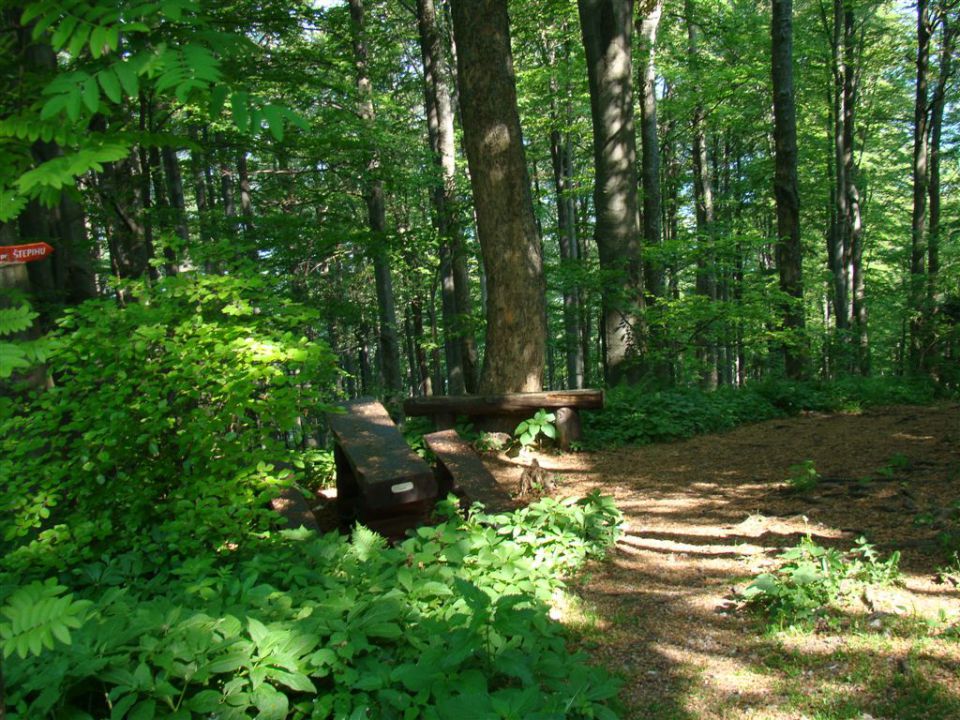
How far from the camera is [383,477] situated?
5152 mm

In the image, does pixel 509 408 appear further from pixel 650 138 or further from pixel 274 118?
pixel 650 138

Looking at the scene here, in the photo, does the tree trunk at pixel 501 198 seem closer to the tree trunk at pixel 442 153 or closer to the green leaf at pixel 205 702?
the tree trunk at pixel 442 153

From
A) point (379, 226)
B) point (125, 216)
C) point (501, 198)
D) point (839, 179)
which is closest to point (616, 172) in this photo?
point (501, 198)

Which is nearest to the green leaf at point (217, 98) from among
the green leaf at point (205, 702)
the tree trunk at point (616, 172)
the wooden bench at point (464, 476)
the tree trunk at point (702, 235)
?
the green leaf at point (205, 702)

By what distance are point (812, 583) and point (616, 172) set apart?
334 inches

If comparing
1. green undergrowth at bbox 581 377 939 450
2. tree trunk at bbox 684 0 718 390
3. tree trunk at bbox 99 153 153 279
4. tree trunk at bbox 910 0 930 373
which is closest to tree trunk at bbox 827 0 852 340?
tree trunk at bbox 910 0 930 373

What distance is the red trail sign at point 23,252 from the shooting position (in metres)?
2.16

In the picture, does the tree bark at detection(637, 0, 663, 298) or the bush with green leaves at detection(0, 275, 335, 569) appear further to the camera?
the tree bark at detection(637, 0, 663, 298)

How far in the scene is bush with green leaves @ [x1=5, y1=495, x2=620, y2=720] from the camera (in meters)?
2.21

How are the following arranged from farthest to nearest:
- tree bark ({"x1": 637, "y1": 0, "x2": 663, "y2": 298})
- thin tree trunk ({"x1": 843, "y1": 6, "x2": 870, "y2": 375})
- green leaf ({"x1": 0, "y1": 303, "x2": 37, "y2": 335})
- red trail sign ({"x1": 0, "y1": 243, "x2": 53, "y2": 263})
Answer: thin tree trunk ({"x1": 843, "y1": 6, "x2": 870, "y2": 375}), tree bark ({"x1": 637, "y1": 0, "x2": 663, "y2": 298}), red trail sign ({"x1": 0, "y1": 243, "x2": 53, "y2": 263}), green leaf ({"x1": 0, "y1": 303, "x2": 37, "y2": 335})

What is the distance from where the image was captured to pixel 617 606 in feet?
13.2

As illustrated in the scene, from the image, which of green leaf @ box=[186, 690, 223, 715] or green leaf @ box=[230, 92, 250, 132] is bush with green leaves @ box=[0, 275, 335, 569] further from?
green leaf @ box=[230, 92, 250, 132]

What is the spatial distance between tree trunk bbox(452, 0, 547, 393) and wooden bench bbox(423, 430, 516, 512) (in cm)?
209

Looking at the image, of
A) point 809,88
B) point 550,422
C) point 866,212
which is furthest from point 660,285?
point 866,212
